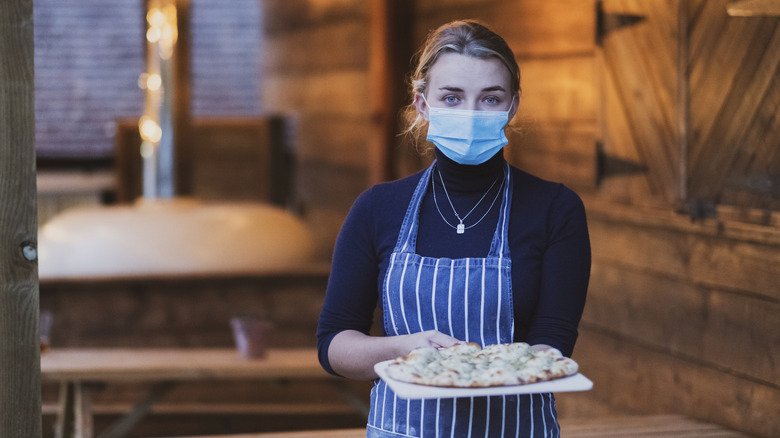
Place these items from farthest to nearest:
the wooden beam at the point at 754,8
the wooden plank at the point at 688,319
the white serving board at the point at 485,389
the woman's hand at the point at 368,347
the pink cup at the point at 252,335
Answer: the pink cup at the point at 252,335, the wooden plank at the point at 688,319, the wooden beam at the point at 754,8, the woman's hand at the point at 368,347, the white serving board at the point at 485,389

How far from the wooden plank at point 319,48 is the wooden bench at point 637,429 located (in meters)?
3.37

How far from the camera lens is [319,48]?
284 inches

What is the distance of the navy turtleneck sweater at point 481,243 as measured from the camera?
1.82 metres

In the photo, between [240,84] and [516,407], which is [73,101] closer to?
[240,84]

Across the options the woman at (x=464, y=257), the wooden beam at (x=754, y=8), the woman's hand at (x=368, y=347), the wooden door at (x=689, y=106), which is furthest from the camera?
the wooden door at (x=689, y=106)

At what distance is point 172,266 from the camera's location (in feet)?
18.0

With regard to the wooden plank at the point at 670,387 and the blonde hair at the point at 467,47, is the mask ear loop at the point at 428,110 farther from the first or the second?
the wooden plank at the point at 670,387

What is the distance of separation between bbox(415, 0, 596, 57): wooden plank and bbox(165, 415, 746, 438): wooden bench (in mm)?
1384

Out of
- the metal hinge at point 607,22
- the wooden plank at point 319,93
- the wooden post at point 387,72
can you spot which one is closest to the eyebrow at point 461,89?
the metal hinge at point 607,22

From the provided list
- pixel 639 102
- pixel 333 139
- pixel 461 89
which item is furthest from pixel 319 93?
pixel 461 89

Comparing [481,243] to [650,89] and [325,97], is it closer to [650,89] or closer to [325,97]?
[650,89]

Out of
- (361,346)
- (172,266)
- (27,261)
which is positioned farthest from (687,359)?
(172,266)

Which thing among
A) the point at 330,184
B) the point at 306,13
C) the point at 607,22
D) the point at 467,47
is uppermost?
the point at 306,13

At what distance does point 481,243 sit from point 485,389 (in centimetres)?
38
